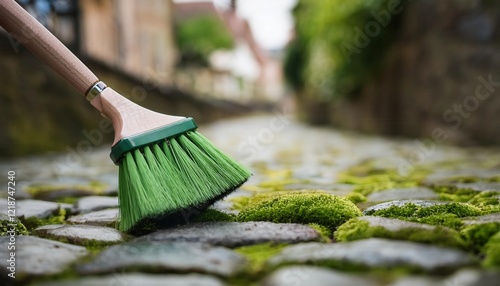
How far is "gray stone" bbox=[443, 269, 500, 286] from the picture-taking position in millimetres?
864

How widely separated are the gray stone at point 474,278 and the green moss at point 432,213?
41 cm

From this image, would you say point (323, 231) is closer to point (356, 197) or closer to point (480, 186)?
point (356, 197)

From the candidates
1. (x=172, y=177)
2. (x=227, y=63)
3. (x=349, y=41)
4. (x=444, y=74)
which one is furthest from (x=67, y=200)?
(x=227, y=63)

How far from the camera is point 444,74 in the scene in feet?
15.2

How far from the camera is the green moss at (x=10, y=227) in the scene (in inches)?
55.5

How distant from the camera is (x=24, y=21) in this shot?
154 centimetres

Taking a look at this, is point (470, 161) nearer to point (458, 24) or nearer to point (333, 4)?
point (458, 24)

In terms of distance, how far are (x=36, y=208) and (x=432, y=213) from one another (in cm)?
136

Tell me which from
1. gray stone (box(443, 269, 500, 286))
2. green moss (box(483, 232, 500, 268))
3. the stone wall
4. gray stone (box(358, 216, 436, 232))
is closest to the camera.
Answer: gray stone (box(443, 269, 500, 286))

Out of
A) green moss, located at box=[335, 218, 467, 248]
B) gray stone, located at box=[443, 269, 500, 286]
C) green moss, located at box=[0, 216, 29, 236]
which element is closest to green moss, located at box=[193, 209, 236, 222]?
green moss, located at box=[335, 218, 467, 248]

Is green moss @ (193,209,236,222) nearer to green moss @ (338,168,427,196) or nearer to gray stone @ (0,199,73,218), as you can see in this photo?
gray stone @ (0,199,73,218)

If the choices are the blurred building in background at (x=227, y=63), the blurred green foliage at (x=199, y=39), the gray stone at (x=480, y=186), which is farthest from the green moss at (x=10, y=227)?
the blurred green foliage at (x=199, y=39)

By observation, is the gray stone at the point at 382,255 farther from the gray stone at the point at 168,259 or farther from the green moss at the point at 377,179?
the green moss at the point at 377,179

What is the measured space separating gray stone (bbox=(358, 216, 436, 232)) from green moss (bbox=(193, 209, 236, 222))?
0.39 metres
